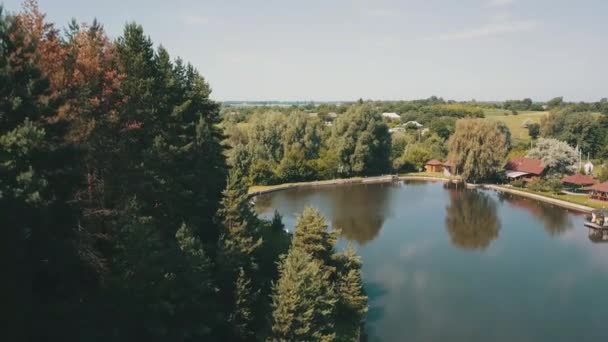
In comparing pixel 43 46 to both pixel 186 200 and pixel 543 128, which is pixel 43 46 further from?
pixel 543 128

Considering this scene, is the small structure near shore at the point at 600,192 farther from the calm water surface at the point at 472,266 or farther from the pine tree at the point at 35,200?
the pine tree at the point at 35,200

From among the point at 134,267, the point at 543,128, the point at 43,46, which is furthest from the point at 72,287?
the point at 543,128

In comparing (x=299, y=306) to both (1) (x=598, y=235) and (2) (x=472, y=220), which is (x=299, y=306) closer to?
(2) (x=472, y=220)

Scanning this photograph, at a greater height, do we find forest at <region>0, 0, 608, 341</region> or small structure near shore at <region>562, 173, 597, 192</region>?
forest at <region>0, 0, 608, 341</region>

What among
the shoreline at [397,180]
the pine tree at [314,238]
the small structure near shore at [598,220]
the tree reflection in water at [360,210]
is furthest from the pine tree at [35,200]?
the small structure near shore at [598,220]

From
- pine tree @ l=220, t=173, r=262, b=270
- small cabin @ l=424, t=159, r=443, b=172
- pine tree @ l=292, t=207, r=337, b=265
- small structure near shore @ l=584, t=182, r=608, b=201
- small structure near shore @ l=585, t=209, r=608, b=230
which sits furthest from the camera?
small cabin @ l=424, t=159, r=443, b=172

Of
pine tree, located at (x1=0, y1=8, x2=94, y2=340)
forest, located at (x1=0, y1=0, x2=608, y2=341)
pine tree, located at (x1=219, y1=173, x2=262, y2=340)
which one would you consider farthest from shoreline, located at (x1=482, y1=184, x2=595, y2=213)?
pine tree, located at (x1=0, y1=8, x2=94, y2=340)

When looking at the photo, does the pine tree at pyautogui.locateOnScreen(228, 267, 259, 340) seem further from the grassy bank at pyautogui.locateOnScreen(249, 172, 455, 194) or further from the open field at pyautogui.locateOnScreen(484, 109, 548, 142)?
the open field at pyautogui.locateOnScreen(484, 109, 548, 142)
